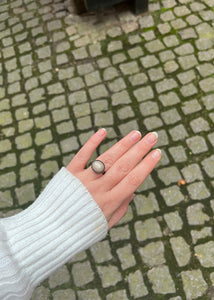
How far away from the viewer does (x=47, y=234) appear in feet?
5.97

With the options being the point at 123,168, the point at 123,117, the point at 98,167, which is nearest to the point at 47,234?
the point at 98,167

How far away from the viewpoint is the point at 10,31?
5152 mm

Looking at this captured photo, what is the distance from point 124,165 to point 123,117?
1903mm

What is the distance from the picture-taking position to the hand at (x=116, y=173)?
2037 mm

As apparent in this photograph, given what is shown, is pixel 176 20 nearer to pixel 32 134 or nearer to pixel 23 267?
pixel 32 134

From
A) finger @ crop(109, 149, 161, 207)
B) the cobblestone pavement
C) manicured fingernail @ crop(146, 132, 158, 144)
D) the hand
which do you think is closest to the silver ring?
the hand

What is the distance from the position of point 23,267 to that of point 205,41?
13.5 ft

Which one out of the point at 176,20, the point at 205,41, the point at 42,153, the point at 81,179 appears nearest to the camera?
the point at 81,179

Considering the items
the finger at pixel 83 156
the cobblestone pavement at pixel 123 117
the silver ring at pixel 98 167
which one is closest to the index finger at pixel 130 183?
the silver ring at pixel 98 167

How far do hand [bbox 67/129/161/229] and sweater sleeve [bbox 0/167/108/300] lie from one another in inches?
4.1

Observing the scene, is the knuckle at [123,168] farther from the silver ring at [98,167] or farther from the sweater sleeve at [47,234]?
the sweater sleeve at [47,234]

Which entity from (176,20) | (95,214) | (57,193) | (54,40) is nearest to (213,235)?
(95,214)

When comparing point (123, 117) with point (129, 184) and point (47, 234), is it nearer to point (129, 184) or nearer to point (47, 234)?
point (129, 184)

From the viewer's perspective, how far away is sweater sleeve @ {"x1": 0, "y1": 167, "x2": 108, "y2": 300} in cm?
168
